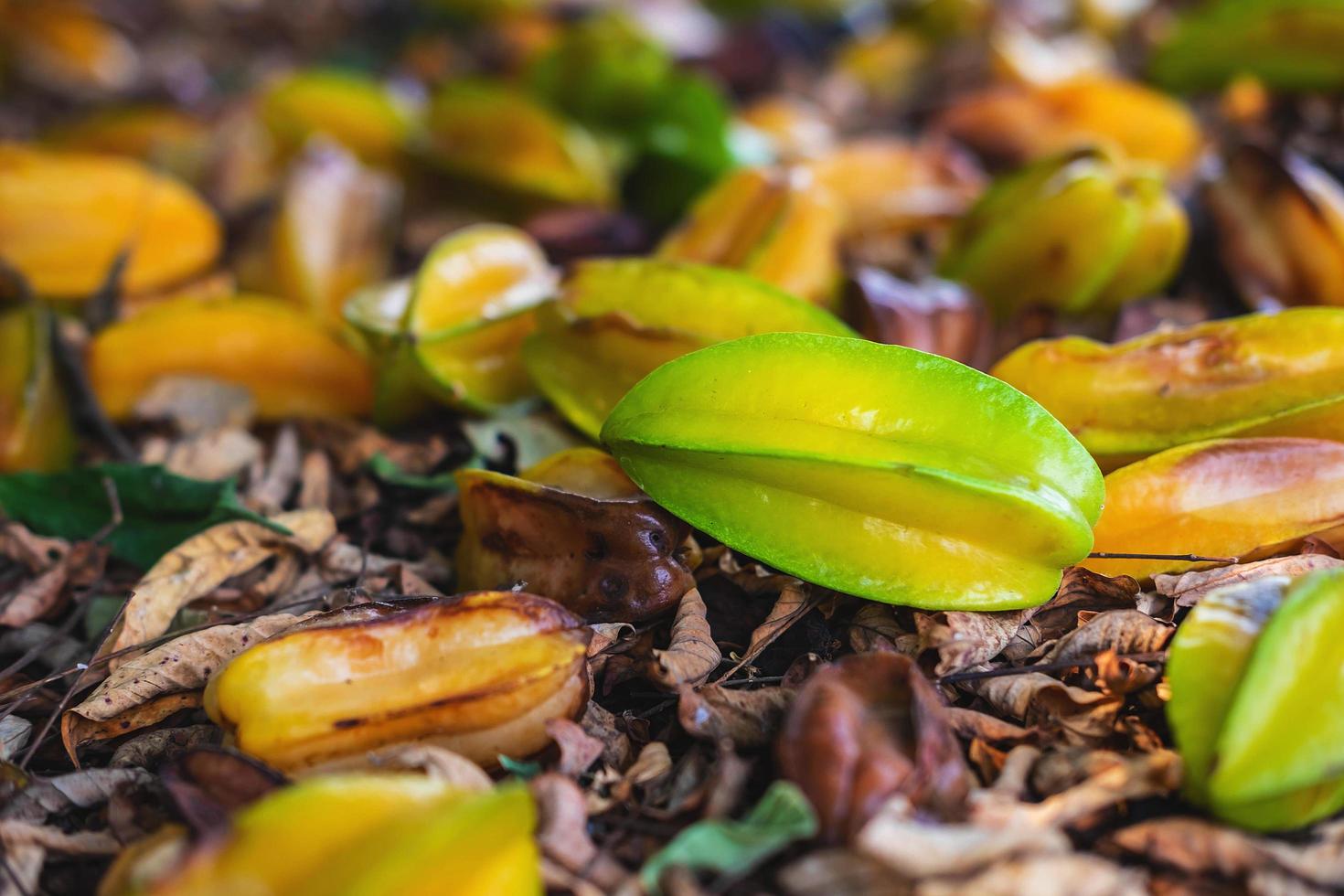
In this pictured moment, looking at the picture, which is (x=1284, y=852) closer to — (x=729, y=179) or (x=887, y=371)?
(x=887, y=371)

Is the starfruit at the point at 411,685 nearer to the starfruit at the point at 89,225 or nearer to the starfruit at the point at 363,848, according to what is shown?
the starfruit at the point at 363,848

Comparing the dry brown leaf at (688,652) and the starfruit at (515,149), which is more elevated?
the starfruit at (515,149)

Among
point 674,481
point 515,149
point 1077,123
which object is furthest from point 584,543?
point 1077,123

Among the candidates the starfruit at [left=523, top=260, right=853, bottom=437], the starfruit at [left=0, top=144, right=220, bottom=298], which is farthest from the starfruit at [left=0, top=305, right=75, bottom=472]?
the starfruit at [left=523, top=260, right=853, bottom=437]

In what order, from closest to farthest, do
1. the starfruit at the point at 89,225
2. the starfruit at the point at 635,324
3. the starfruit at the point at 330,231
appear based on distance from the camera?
the starfruit at the point at 635,324 < the starfruit at the point at 89,225 < the starfruit at the point at 330,231

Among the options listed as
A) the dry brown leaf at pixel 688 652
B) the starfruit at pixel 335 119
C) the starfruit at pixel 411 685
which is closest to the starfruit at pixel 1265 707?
the dry brown leaf at pixel 688 652

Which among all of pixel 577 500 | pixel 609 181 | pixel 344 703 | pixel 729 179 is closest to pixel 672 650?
pixel 577 500

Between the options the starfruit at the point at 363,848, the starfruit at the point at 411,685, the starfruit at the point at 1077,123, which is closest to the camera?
the starfruit at the point at 363,848

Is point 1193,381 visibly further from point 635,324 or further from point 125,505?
point 125,505
